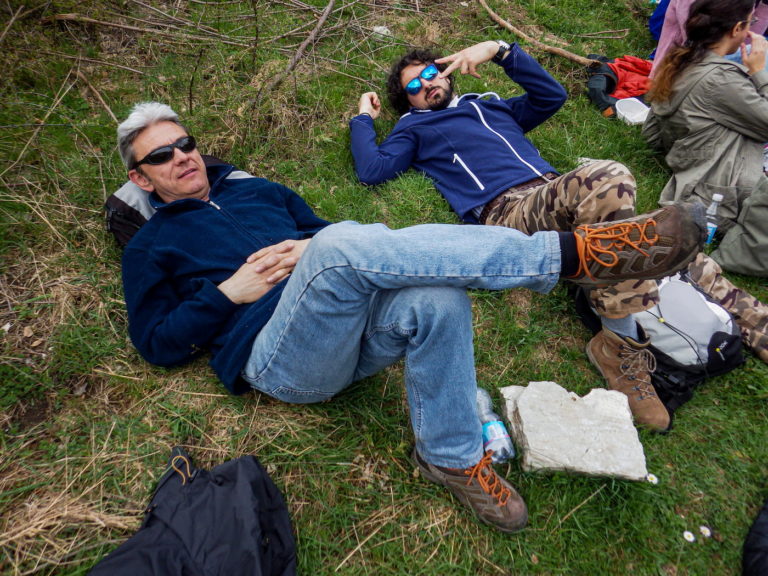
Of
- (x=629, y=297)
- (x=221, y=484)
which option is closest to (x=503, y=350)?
(x=629, y=297)

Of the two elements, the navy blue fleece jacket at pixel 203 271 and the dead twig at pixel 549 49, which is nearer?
the navy blue fleece jacket at pixel 203 271

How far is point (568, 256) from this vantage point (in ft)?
A: 6.33

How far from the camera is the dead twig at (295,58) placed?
13.3ft

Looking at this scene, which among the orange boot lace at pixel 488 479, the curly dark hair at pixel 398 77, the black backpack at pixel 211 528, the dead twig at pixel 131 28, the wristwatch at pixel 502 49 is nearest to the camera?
the black backpack at pixel 211 528

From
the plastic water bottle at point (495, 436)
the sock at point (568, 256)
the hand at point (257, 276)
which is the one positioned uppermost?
the sock at point (568, 256)

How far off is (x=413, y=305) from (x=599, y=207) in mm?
1536

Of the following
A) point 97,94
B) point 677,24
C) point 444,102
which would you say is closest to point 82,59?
point 97,94

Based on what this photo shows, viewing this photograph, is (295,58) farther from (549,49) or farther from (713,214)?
(713,214)

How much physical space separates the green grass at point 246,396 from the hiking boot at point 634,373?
0.40 ft

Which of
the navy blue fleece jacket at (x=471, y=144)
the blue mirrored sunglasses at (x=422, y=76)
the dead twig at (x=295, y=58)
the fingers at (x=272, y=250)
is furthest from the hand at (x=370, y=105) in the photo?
the fingers at (x=272, y=250)

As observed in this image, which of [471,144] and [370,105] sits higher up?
[370,105]

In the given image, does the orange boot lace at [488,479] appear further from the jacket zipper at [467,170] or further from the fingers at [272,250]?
the jacket zipper at [467,170]

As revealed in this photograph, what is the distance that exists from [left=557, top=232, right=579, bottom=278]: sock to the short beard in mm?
2703

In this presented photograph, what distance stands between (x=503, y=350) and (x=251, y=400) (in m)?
1.69
